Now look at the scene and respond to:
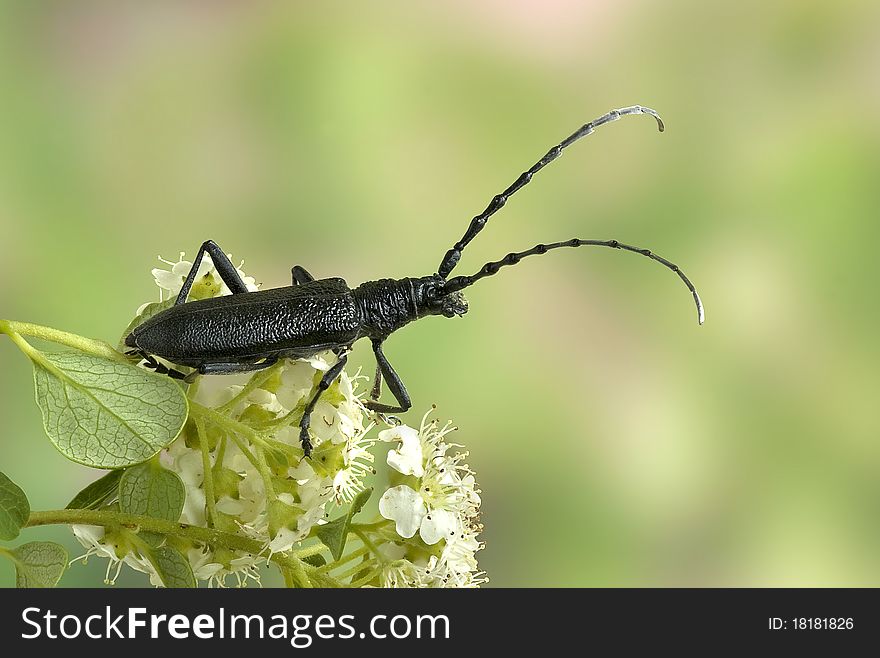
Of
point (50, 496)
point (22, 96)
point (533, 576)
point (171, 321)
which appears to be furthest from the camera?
point (533, 576)

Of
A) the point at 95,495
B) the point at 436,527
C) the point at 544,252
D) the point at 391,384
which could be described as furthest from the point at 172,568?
the point at 544,252

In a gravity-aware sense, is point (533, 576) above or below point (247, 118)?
below

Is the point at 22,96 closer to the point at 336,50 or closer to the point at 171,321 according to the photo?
the point at 336,50

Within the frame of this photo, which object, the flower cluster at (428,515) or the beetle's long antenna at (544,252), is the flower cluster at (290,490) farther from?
the beetle's long antenna at (544,252)

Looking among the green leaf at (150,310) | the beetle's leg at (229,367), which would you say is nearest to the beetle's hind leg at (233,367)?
the beetle's leg at (229,367)

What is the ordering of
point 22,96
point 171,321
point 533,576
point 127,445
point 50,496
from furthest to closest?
point 533,576
point 22,96
point 50,496
point 171,321
point 127,445

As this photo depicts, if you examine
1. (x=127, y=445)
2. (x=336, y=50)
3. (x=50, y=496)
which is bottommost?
(x=127, y=445)

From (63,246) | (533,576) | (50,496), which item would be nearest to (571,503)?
(533,576)

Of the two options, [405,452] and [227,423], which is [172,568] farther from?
[405,452]

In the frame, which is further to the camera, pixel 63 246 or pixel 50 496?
pixel 63 246
